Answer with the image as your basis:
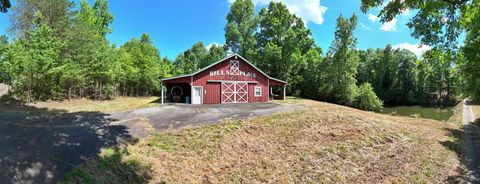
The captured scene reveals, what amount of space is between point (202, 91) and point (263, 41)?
20.4 metres

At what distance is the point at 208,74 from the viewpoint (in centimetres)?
1964

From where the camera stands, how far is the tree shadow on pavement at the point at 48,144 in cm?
558

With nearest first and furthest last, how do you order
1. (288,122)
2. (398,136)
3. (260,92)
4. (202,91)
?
(398,136) < (288,122) < (202,91) < (260,92)

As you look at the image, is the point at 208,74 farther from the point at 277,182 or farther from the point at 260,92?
the point at 277,182

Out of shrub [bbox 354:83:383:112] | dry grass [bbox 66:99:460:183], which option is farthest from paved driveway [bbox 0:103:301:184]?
shrub [bbox 354:83:383:112]

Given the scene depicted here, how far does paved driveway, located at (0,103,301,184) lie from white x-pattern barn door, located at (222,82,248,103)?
7594mm

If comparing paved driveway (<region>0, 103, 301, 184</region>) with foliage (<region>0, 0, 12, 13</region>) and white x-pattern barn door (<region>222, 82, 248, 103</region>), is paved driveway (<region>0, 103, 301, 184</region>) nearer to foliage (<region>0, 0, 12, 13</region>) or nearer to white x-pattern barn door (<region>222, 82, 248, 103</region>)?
foliage (<region>0, 0, 12, 13</region>)

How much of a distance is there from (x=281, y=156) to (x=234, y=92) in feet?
42.4

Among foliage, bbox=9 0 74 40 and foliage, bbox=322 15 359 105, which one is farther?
foliage, bbox=322 15 359 105

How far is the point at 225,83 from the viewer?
2023 centimetres

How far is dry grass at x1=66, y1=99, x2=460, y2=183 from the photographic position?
6.51 m

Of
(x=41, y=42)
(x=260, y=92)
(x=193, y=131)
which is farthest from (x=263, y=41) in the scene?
(x=193, y=131)

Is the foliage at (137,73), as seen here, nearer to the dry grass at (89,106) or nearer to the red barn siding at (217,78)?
the dry grass at (89,106)

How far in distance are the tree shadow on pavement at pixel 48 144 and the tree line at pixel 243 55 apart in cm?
813
